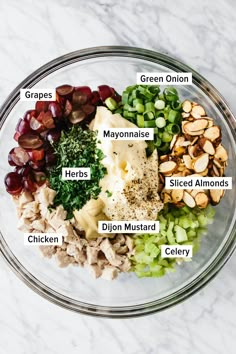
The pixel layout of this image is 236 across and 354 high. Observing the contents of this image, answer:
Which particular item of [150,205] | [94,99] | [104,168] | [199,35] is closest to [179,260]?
[150,205]

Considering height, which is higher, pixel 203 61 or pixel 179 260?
pixel 203 61

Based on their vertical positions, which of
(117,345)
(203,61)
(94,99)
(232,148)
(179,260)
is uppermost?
(203,61)

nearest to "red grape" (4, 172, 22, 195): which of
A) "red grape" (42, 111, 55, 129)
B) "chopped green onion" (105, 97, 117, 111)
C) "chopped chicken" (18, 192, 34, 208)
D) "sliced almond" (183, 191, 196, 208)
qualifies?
"chopped chicken" (18, 192, 34, 208)

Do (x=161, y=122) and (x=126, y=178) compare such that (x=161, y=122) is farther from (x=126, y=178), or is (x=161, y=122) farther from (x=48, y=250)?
(x=48, y=250)

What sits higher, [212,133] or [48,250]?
[212,133]

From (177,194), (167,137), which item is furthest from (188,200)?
(167,137)

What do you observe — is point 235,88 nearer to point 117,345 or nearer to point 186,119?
point 186,119
